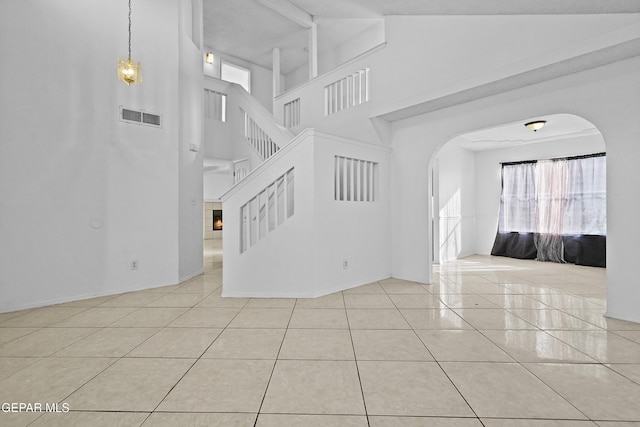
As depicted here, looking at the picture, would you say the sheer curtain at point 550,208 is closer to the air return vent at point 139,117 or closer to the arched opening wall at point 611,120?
the arched opening wall at point 611,120

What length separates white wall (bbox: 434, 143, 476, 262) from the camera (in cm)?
671

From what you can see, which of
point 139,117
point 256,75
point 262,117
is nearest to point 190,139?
point 139,117

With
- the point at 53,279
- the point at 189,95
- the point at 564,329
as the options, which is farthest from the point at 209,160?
the point at 564,329

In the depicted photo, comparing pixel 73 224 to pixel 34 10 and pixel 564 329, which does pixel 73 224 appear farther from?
pixel 564 329

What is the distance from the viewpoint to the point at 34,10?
3377 millimetres

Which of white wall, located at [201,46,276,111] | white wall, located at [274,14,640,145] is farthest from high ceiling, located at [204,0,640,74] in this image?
white wall, located at [274,14,640,145]

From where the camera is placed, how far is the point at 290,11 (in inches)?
253

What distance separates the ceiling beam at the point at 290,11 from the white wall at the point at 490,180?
547cm

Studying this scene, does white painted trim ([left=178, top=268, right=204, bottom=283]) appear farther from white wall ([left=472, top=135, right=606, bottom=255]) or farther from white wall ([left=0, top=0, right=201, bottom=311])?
white wall ([left=472, top=135, right=606, bottom=255])

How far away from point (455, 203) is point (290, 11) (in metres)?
5.83

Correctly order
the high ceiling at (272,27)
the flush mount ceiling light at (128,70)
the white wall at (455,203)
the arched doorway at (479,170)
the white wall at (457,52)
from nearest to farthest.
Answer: the white wall at (457,52)
the flush mount ceiling light at (128,70)
the arched doorway at (479,170)
the high ceiling at (272,27)
the white wall at (455,203)

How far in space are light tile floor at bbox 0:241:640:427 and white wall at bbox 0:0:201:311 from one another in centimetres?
53

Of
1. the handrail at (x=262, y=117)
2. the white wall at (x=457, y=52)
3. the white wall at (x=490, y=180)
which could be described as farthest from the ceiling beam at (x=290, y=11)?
the white wall at (x=490, y=180)

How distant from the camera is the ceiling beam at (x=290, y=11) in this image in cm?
614
